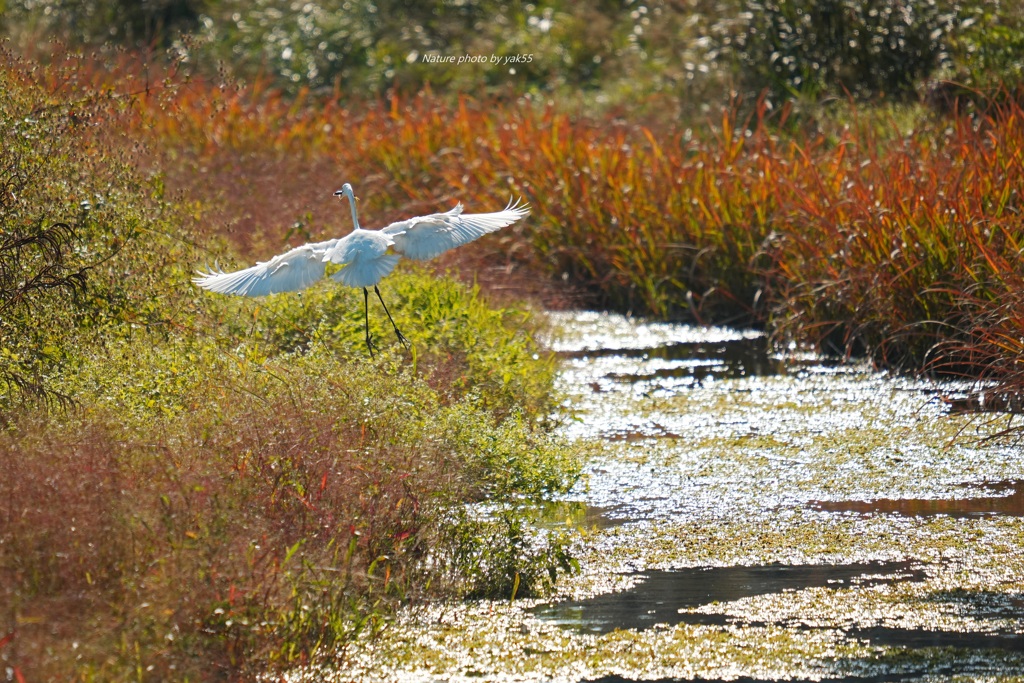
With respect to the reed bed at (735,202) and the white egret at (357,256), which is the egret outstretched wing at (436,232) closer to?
the white egret at (357,256)

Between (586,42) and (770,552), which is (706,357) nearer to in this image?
(770,552)

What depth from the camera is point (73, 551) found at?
388 centimetres

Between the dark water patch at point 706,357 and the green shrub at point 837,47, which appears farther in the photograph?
the green shrub at point 837,47

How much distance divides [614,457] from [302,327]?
6.89 ft

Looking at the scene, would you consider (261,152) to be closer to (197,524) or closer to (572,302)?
(572,302)

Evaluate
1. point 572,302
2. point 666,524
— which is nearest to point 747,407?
point 666,524

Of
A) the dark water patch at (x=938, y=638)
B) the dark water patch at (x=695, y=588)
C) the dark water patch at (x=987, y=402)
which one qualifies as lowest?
the dark water patch at (x=987, y=402)

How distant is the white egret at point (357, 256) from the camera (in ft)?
19.7

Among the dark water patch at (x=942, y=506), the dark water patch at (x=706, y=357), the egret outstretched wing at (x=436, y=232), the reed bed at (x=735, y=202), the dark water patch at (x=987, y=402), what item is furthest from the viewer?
the dark water patch at (x=706, y=357)

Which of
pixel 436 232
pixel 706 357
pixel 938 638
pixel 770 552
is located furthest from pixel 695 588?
pixel 706 357

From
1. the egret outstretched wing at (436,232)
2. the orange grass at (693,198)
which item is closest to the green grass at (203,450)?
the egret outstretched wing at (436,232)

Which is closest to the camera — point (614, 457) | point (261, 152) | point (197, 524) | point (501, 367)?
point (197, 524)

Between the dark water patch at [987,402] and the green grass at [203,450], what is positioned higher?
the green grass at [203,450]

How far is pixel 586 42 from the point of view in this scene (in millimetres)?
18062
